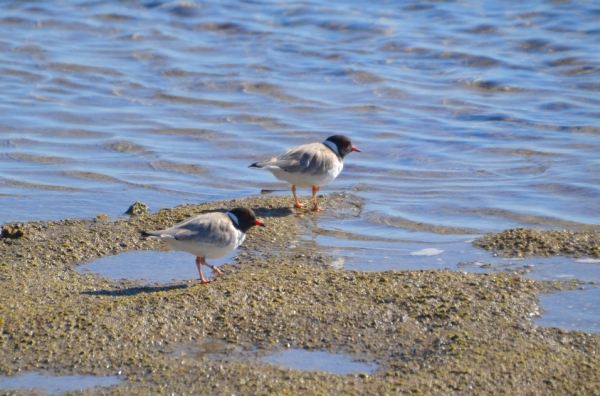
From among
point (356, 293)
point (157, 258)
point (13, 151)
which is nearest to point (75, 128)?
point (13, 151)

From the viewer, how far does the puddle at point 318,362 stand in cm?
515

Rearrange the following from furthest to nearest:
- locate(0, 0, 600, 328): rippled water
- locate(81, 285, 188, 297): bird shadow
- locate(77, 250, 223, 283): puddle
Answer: locate(0, 0, 600, 328): rippled water → locate(77, 250, 223, 283): puddle → locate(81, 285, 188, 297): bird shadow

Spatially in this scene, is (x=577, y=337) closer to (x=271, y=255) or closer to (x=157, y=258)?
(x=271, y=255)

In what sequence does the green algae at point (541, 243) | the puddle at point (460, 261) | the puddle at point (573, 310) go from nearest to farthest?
the puddle at point (573, 310) → the puddle at point (460, 261) → the green algae at point (541, 243)

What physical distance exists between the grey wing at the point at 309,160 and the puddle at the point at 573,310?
12.0 ft

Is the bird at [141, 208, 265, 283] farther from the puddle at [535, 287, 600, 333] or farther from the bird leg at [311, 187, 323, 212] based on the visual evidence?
the puddle at [535, 287, 600, 333]

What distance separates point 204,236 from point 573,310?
3002 millimetres

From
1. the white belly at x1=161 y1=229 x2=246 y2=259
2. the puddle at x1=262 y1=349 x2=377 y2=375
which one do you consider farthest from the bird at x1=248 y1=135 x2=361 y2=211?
the puddle at x1=262 y1=349 x2=377 y2=375

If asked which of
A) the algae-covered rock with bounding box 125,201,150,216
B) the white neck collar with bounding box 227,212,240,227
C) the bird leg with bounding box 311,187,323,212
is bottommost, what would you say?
the bird leg with bounding box 311,187,323,212

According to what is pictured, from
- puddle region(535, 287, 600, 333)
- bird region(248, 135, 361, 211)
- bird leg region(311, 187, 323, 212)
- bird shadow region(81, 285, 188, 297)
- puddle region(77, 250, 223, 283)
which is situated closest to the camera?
puddle region(535, 287, 600, 333)

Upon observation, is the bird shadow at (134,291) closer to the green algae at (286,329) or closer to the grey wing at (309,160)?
the green algae at (286,329)

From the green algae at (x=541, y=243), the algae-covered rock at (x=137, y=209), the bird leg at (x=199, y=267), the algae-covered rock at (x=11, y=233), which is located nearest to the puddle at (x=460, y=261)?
the green algae at (x=541, y=243)

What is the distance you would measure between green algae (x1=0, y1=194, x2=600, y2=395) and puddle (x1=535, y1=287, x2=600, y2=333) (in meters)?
0.13

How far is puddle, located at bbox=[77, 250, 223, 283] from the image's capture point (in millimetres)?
6859
